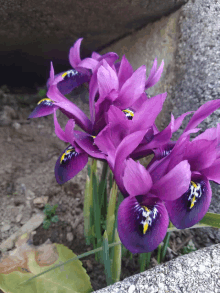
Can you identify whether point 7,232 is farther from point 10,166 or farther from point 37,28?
point 37,28

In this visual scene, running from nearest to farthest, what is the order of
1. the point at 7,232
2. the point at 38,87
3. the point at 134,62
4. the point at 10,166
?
the point at 7,232 → the point at 10,166 → the point at 134,62 → the point at 38,87

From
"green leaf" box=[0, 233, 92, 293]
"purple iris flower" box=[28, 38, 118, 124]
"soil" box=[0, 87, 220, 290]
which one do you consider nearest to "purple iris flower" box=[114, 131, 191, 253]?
"purple iris flower" box=[28, 38, 118, 124]

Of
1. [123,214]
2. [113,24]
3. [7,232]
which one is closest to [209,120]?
[123,214]

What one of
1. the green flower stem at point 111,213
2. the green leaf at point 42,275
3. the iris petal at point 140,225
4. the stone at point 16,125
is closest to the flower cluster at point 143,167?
the iris petal at point 140,225

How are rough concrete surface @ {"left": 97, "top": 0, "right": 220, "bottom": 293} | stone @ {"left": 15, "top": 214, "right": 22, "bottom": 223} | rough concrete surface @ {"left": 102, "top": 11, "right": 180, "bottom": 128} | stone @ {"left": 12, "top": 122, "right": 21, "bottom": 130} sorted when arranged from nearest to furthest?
rough concrete surface @ {"left": 97, "top": 0, "right": 220, "bottom": 293} < stone @ {"left": 15, "top": 214, "right": 22, "bottom": 223} < rough concrete surface @ {"left": 102, "top": 11, "right": 180, "bottom": 128} < stone @ {"left": 12, "top": 122, "right": 21, "bottom": 130}

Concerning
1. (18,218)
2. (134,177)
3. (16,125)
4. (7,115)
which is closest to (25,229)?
(18,218)

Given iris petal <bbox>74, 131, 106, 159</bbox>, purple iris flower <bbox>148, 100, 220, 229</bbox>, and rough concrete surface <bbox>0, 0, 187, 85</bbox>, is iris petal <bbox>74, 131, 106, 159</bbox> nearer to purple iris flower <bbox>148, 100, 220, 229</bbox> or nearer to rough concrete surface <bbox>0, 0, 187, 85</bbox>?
purple iris flower <bbox>148, 100, 220, 229</bbox>
